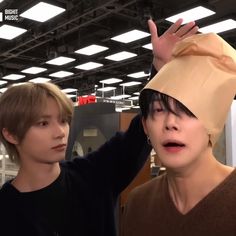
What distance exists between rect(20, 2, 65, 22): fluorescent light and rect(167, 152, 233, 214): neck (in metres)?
4.61

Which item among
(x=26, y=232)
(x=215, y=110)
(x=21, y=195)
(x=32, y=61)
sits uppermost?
(x=32, y=61)

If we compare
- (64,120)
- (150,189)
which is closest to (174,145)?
(150,189)

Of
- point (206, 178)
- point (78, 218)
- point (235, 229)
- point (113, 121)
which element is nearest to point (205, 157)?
point (206, 178)

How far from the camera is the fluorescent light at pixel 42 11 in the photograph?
5.11 m

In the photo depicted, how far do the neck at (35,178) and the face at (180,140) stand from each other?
0.61 meters

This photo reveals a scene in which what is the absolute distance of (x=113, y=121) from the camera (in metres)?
2.70

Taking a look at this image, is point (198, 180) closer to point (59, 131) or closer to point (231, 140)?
point (59, 131)

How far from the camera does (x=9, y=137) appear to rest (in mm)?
1339

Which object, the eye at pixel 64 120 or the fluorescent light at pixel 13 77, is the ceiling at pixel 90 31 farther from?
the eye at pixel 64 120

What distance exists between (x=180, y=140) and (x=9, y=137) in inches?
30.4

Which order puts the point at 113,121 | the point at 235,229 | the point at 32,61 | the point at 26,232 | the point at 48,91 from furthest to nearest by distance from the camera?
the point at 32,61 → the point at 113,121 → the point at 48,91 → the point at 26,232 → the point at 235,229

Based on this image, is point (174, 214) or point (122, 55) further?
point (122, 55)

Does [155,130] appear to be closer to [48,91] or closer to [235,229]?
[235,229]

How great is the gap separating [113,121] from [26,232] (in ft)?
5.12
